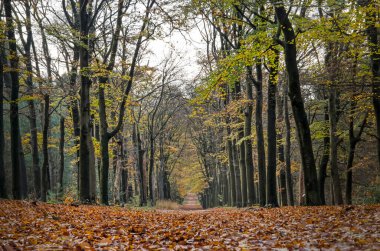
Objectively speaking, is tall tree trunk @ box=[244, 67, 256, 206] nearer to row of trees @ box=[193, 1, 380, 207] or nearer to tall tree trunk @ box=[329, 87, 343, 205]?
row of trees @ box=[193, 1, 380, 207]

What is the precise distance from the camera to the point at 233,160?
25.8 metres

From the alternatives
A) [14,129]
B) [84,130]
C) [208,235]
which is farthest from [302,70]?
[208,235]

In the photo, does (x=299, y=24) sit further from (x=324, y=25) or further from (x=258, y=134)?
(x=258, y=134)

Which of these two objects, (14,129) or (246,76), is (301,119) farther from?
(14,129)

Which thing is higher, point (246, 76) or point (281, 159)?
point (246, 76)

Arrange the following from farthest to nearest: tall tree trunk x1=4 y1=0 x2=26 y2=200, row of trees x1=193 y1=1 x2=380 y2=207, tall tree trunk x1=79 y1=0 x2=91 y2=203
A: tall tree trunk x1=79 y1=0 x2=91 y2=203, tall tree trunk x1=4 y1=0 x2=26 y2=200, row of trees x1=193 y1=1 x2=380 y2=207

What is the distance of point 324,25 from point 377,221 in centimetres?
745

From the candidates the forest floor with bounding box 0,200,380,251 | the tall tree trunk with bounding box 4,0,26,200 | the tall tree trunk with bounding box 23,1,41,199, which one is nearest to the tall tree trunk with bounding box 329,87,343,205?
the forest floor with bounding box 0,200,380,251

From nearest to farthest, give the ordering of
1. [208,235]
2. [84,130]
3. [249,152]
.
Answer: [208,235] → [84,130] → [249,152]

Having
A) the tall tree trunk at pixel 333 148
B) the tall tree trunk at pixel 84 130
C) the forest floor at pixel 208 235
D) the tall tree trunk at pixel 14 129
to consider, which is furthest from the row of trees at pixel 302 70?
the tall tree trunk at pixel 14 129

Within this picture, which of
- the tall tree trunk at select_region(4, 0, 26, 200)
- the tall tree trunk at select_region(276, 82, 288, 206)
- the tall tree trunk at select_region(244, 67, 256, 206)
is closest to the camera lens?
the tall tree trunk at select_region(4, 0, 26, 200)

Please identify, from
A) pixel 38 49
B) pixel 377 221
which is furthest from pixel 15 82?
pixel 377 221

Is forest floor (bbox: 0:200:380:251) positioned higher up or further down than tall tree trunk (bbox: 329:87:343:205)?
further down

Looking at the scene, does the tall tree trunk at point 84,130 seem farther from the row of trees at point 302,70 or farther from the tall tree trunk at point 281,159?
the tall tree trunk at point 281,159
